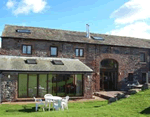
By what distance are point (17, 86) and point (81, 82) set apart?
5.80m

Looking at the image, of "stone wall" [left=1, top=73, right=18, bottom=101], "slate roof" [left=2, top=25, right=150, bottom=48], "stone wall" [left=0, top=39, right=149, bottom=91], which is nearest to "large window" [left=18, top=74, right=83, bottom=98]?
"stone wall" [left=1, top=73, right=18, bottom=101]

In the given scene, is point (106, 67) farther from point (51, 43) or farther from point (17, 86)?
point (17, 86)

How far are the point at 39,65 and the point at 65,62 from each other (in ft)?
9.96

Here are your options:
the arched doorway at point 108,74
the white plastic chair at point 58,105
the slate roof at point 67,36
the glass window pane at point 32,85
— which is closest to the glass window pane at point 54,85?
the glass window pane at point 32,85

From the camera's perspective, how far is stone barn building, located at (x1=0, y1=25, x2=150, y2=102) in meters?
15.0

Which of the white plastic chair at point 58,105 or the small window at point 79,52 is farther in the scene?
the small window at point 79,52

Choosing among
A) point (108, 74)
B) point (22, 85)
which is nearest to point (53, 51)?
point (22, 85)

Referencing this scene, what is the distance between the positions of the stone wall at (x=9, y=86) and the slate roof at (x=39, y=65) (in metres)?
0.60

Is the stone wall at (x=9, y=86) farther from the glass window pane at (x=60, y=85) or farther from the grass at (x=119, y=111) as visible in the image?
the grass at (x=119, y=111)

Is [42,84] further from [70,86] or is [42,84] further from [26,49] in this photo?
[26,49]

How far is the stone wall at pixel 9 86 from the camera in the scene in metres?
13.9

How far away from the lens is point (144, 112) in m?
8.45

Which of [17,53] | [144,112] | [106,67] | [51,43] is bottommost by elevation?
[144,112]

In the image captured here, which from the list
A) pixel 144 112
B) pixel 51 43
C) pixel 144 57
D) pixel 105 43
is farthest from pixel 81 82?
pixel 144 57
